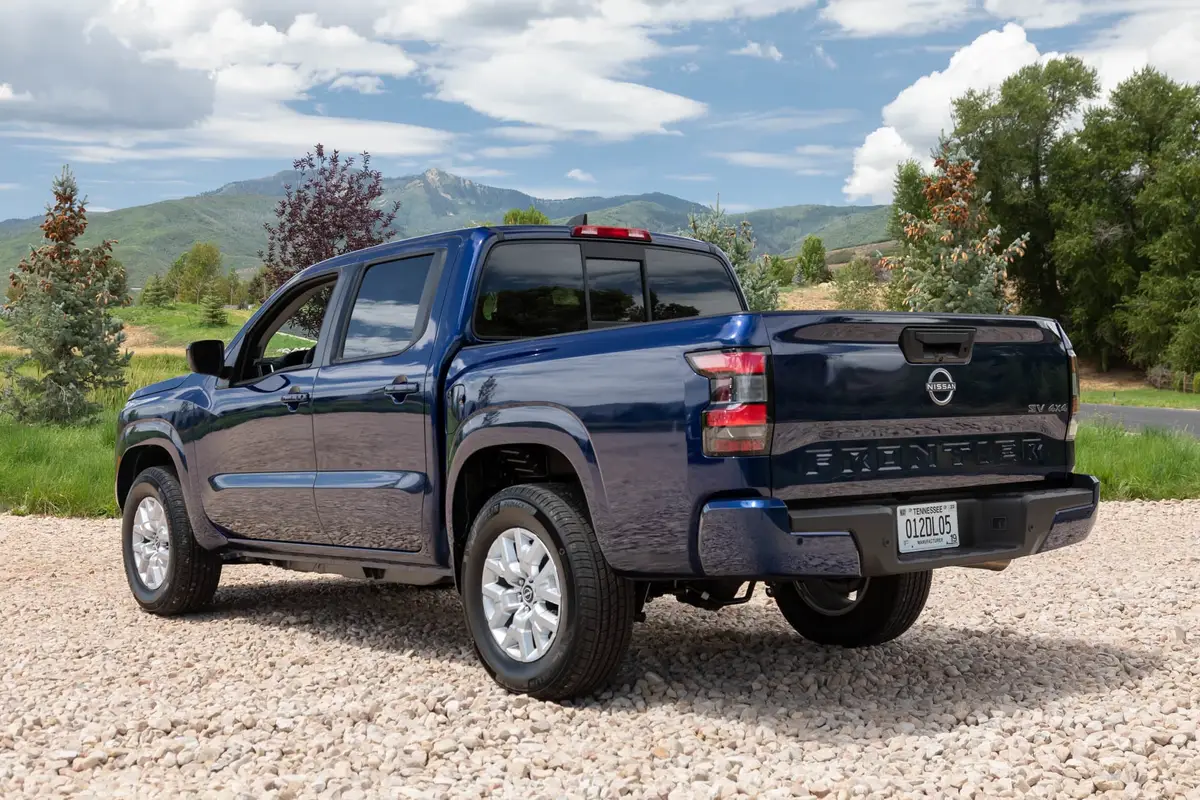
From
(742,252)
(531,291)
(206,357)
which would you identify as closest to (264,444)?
(206,357)

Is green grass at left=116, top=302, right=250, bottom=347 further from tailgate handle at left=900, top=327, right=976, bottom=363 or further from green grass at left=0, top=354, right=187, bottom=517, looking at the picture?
tailgate handle at left=900, top=327, right=976, bottom=363

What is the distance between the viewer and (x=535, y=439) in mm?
4711

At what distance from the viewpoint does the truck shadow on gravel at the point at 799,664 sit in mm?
4773

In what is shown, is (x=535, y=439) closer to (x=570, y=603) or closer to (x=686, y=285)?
(x=570, y=603)

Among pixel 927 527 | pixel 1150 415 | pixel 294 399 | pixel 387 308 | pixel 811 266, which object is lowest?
pixel 1150 415

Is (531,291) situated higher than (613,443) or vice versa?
(531,291)

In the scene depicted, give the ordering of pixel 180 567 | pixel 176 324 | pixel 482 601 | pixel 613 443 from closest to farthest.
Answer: pixel 613 443 → pixel 482 601 → pixel 180 567 → pixel 176 324

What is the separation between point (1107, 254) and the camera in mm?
46438

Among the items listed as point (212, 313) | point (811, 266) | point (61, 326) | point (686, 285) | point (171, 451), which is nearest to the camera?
point (686, 285)

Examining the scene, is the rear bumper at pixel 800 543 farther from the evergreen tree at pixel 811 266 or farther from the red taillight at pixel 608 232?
the evergreen tree at pixel 811 266

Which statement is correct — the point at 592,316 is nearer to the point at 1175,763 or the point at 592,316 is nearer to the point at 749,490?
the point at 749,490

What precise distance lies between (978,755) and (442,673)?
2.32 metres

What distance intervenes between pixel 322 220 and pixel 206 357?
13734 millimetres

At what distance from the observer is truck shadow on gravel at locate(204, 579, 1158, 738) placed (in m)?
4.77
